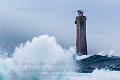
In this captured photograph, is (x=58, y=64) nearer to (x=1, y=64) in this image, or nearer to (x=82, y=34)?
(x=1, y=64)

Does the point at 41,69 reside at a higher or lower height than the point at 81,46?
lower

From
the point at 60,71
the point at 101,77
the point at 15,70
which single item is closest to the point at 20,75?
the point at 15,70

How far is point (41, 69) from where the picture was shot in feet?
81.9

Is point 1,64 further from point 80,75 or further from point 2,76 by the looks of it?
point 80,75

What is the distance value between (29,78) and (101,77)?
4.34 meters

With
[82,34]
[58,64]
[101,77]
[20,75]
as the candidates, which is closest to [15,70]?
[20,75]

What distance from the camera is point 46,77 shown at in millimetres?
24641

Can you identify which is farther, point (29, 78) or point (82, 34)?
point (82, 34)

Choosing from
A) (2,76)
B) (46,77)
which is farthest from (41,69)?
(2,76)

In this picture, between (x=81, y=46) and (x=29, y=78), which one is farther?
(x=81, y=46)

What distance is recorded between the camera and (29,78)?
2470cm

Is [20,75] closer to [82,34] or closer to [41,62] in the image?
[41,62]

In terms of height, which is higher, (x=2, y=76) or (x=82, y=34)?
(x=82, y=34)

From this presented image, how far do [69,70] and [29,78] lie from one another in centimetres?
277
